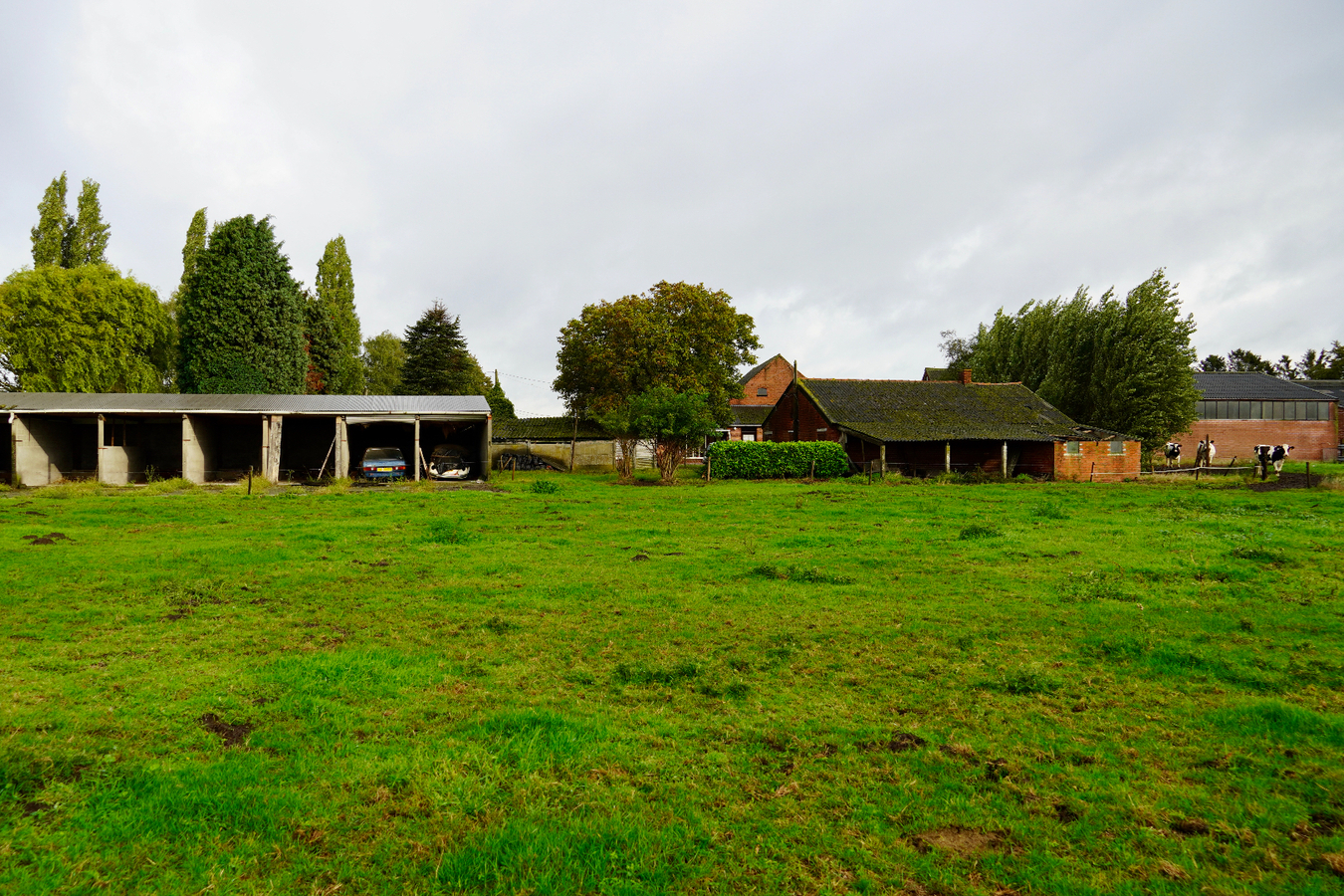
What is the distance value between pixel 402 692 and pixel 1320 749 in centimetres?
636

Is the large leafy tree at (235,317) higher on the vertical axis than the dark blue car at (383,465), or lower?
higher

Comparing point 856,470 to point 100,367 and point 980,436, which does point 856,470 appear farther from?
point 100,367

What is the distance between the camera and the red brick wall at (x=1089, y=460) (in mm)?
31406

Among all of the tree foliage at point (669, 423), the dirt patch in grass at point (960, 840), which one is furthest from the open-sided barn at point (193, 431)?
the dirt patch in grass at point (960, 840)

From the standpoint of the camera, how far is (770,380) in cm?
5872

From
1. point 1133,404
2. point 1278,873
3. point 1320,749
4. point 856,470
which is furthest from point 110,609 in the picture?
point 1133,404

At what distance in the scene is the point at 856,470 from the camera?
32094mm

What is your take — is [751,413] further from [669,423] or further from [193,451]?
[193,451]

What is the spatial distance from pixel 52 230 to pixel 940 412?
2112 inches

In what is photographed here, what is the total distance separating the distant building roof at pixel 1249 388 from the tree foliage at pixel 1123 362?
12.6 metres

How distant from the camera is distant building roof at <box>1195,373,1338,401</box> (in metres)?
47.7

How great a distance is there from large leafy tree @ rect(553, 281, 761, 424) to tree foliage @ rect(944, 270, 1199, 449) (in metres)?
20.7

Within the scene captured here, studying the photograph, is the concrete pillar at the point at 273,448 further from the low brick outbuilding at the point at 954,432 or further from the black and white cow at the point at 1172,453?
the black and white cow at the point at 1172,453

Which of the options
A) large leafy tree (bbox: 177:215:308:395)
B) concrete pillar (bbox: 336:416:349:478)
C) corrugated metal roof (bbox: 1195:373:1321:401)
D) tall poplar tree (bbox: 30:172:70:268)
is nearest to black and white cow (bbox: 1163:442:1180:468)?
corrugated metal roof (bbox: 1195:373:1321:401)
